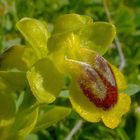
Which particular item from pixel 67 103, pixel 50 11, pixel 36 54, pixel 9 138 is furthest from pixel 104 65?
pixel 50 11

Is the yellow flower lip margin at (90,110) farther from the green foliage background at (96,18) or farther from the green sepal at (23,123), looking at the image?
the green foliage background at (96,18)

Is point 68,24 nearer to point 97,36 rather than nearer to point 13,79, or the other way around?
point 97,36

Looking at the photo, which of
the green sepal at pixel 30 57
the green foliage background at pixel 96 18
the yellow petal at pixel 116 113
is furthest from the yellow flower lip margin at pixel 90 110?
the green foliage background at pixel 96 18

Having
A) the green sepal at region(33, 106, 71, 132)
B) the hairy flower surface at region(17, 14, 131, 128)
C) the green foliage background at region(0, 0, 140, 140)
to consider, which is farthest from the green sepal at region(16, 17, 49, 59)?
the green foliage background at region(0, 0, 140, 140)

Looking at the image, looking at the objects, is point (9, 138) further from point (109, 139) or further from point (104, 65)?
point (109, 139)

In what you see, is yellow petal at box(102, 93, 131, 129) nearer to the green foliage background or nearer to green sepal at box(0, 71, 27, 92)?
green sepal at box(0, 71, 27, 92)
